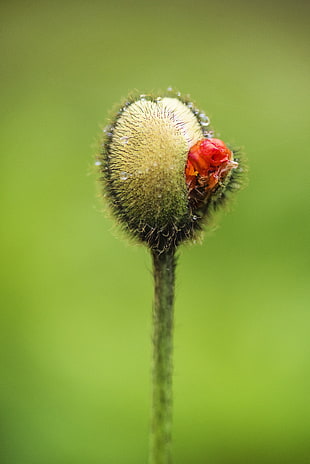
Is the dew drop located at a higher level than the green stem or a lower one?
higher

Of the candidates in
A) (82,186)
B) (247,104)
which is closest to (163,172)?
(82,186)

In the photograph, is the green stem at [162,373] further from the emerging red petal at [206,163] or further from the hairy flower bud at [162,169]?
the emerging red petal at [206,163]

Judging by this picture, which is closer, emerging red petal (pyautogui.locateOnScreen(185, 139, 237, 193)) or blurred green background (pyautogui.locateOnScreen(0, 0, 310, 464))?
emerging red petal (pyautogui.locateOnScreen(185, 139, 237, 193))

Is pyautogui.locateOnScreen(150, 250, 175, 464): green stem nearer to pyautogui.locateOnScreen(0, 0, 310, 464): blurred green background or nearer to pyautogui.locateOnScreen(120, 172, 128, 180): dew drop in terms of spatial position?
pyautogui.locateOnScreen(120, 172, 128, 180): dew drop

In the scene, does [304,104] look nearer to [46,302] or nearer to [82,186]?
[82,186]

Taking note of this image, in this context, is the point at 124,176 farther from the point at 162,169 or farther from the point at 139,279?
the point at 139,279

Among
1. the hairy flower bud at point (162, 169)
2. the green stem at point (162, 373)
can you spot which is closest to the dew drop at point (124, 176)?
the hairy flower bud at point (162, 169)

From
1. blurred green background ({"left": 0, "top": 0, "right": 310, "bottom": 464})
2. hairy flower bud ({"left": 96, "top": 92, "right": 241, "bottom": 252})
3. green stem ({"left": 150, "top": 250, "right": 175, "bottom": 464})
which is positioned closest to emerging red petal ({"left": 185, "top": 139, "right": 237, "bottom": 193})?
hairy flower bud ({"left": 96, "top": 92, "right": 241, "bottom": 252})
